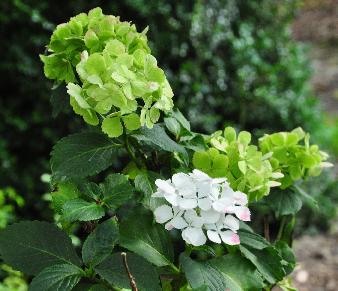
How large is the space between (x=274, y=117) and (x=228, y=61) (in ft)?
1.51

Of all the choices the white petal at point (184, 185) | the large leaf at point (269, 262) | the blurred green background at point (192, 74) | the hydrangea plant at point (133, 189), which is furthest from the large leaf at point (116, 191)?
the blurred green background at point (192, 74)

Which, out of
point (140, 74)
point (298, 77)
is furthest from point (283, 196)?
point (298, 77)

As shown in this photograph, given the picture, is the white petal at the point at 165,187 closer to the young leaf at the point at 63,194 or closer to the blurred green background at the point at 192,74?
the young leaf at the point at 63,194

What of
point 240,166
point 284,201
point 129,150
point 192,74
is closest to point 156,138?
point 129,150

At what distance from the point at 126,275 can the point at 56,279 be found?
0.39ft

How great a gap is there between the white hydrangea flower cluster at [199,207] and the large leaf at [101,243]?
0.09 meters

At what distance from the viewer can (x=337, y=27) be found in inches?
347

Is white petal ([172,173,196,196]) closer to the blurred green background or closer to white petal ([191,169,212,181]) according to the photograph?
white petal ([191,169,212,181])

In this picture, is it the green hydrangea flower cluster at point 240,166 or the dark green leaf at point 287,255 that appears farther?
the dark green leaf at point 287,255

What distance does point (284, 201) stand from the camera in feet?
4.95

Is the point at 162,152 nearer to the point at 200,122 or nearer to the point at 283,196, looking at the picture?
the point at 283,196

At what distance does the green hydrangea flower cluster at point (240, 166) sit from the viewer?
1.29 meters

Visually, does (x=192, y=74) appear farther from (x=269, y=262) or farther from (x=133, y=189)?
(x=133, y=189)

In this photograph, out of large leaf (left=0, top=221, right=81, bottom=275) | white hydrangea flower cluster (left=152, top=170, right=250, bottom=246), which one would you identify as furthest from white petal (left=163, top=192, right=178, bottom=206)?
large leaf (left=0, top=221, right=81, bottom=275)
